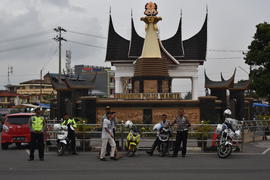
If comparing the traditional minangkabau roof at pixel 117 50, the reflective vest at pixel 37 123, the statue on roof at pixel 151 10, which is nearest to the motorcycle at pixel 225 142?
the reflective vest at pixel 37 123

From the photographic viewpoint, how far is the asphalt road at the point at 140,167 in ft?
31.3

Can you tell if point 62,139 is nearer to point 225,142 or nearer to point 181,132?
point 181,132

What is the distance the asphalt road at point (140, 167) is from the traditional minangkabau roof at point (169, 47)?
35254 mm

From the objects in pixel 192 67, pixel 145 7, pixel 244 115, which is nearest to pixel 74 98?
pixel 145 7

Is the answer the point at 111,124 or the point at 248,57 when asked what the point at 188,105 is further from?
the point at 111,124

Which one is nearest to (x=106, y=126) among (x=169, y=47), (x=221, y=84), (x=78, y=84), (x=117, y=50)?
(x=221, y=84)

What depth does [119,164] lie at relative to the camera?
1178cm

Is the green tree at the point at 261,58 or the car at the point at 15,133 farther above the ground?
the green tree at the point at 261,58

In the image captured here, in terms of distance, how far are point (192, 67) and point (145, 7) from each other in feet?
60.2

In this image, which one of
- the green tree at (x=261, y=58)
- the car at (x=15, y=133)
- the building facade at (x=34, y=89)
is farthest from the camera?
the building facade at (x=34, y=89)

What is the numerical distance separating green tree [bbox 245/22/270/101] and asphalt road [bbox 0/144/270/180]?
17.9 meters

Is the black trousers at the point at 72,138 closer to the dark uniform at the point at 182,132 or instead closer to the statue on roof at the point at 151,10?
the dark uniform at the point at 182,132

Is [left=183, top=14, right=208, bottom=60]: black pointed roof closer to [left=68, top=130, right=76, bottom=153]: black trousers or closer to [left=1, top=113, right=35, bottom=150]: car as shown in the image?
[left=1, top=113, right=35, bottom=150]: car

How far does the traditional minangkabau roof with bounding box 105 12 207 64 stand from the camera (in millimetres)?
48719
